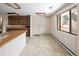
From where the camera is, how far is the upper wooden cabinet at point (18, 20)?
1252cm

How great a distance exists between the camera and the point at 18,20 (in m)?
12.7

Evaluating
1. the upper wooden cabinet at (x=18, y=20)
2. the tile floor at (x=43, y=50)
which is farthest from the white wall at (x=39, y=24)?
the tile floor at (x=43, y=50)

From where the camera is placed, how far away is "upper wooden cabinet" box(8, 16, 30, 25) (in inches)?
493

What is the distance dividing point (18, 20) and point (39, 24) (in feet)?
8.05

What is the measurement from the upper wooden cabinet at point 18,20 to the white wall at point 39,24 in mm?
1193

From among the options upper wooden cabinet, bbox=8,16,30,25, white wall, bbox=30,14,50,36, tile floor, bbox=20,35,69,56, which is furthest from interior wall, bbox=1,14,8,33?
tile floor, bbox=20,35,69,56

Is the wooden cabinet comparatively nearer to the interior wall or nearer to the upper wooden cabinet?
the upper wooden cabinet

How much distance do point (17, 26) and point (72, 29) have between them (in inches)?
307

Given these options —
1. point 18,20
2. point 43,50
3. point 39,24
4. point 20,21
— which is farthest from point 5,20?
point 43,50

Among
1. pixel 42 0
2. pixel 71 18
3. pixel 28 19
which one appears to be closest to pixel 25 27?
pixel 28 19

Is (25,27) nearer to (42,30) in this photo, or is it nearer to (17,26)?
(17,26)

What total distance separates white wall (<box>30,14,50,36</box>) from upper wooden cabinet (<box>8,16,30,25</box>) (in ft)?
3.91

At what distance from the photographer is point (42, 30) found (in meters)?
13.9

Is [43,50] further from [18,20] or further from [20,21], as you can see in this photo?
[18,20]
